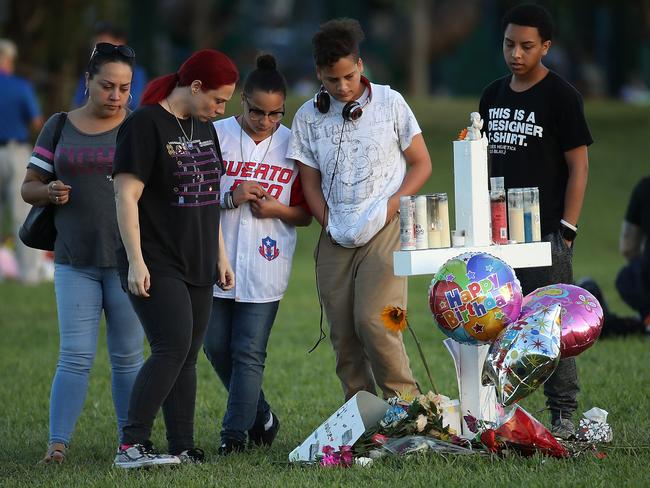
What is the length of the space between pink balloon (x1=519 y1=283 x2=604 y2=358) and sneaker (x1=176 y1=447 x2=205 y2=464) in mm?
1721

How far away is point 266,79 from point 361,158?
2.10 feet

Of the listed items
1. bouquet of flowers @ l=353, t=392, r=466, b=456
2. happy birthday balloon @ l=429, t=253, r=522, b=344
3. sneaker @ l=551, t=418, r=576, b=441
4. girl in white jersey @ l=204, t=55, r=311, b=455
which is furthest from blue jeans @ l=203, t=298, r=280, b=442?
sneaker @ l=551, t=418, r=576, b=441

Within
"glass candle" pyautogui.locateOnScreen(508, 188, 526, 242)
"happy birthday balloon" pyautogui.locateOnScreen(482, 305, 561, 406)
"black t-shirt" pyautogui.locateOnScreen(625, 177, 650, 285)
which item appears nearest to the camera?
"happy birthday balloon" pyautogui.locateOnScreen(482, 305, 561, 406)

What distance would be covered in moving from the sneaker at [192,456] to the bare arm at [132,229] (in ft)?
2.81

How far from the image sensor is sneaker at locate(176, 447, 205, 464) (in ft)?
19.0

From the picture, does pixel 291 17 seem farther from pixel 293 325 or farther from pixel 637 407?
pixel 637 407

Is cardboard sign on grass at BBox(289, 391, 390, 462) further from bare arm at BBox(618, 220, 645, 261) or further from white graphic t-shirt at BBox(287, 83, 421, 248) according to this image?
bare arm at BBox(618, 220, 645, 261)

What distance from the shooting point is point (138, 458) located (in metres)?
5.61

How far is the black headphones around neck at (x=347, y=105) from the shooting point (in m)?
5.98

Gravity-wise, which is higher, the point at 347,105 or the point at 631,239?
the point at 347,105

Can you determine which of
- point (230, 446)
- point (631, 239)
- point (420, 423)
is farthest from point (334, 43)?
point (631, 239)

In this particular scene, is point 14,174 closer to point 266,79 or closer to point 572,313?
point 266,79

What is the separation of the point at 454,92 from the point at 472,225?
115 feet

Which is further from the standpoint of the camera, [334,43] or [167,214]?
[334,43]
